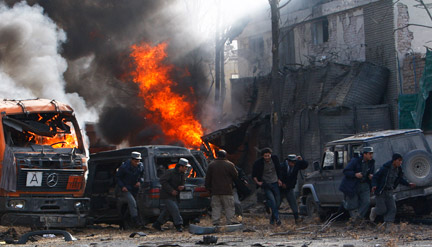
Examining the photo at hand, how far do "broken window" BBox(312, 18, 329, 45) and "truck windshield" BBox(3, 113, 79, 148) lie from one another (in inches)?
613

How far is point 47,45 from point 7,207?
9.92 meters

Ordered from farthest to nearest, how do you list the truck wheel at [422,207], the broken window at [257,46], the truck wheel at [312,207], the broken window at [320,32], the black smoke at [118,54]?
the broken window at [257,46], the broken window at [320,32], the black smoke at [118,54], the truck wheel at [312,207], the truck wheel at [422,207]

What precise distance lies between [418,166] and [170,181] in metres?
4.98

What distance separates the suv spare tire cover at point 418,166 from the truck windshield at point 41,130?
6.88 meters

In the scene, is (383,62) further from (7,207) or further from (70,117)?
(7,207)

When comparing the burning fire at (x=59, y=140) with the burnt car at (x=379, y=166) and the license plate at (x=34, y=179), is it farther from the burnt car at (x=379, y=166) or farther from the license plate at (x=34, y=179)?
the burnt car at (x=379, y=166)

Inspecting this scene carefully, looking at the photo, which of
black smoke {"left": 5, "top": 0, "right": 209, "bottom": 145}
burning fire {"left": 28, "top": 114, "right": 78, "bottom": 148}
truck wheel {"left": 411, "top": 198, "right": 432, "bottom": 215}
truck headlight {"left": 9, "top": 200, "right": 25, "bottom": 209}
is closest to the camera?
truck headlight {"left": 9, "top": 200, "right": 25, "bottom": 209}

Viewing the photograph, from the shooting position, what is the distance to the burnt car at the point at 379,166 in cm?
1333

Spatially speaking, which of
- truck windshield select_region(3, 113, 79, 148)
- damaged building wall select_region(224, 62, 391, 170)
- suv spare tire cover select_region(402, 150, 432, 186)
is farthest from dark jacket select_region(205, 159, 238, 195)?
damaged building wall select_region(224, 62, 391, 170)

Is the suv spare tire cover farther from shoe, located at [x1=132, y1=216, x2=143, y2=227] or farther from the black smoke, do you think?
the black smoke

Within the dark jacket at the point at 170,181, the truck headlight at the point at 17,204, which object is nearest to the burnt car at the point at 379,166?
the dark jacket at the point at 170,181

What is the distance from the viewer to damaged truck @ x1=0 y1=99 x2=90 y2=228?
1246cm

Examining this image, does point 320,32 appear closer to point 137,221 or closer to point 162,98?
point 162,98

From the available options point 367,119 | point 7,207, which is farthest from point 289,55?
point 7,207
